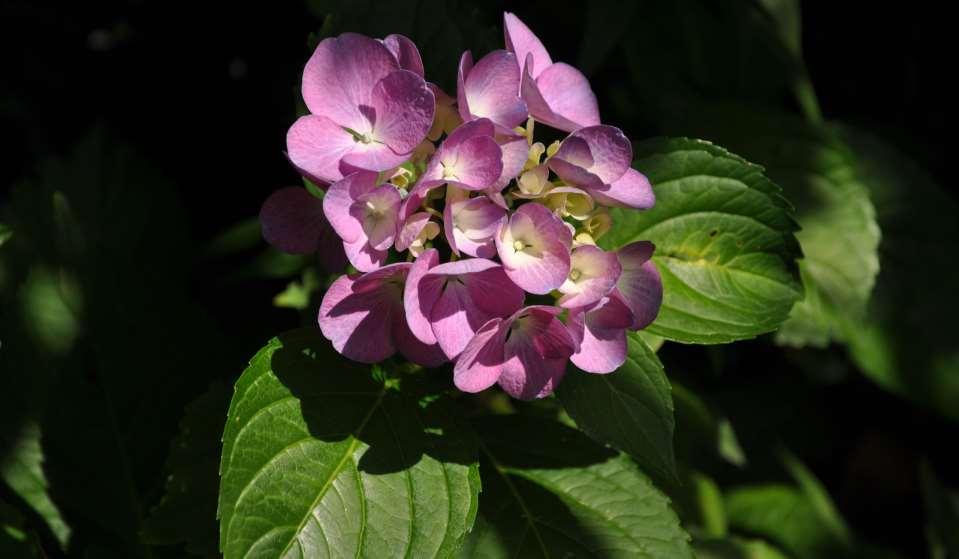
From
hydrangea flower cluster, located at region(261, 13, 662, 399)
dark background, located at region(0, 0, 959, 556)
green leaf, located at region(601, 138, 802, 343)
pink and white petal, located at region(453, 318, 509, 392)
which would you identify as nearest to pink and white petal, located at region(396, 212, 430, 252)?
hydrangea flower cluster, located at region(261, 13, 662, 399)

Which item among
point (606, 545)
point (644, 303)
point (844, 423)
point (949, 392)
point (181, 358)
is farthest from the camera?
point (844, 423)

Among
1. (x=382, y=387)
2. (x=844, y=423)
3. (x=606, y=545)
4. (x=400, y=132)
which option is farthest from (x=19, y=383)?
(x=844, y=423)

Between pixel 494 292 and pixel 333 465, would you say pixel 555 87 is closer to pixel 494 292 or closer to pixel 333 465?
pixel 494 292

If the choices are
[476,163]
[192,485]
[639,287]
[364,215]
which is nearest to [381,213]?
[364,215]

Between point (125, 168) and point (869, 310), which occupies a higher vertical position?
point (125, 168)

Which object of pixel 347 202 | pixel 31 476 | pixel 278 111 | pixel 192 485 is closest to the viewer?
pixel 347 202

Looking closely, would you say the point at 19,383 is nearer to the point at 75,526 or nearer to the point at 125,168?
the point at 75,526

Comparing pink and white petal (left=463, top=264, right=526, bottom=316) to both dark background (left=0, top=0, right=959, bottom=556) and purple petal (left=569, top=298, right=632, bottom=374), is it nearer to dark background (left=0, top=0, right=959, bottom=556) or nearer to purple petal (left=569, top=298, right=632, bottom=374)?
purple petal (left=569, top=298, right=632, bottom=374)
